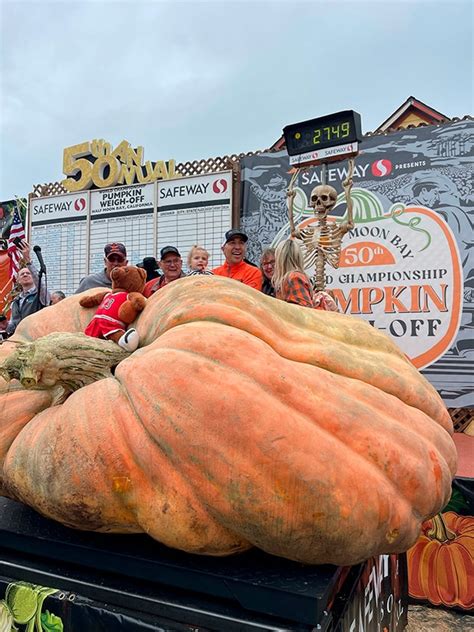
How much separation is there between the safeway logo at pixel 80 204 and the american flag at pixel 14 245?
0.77 meters

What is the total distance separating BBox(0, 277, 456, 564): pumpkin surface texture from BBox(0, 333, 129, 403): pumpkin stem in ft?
0.29

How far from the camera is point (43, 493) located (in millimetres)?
1233

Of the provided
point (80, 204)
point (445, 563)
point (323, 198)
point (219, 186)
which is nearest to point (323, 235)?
point (323, 198)

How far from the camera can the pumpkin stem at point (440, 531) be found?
2748 mm

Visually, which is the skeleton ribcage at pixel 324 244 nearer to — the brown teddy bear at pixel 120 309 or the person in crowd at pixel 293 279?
the person in crowd at pixel 293 279

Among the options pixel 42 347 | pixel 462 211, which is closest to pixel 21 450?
pixel 42 347

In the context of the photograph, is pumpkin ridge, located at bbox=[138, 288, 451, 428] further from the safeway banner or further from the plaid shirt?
the safeway banner

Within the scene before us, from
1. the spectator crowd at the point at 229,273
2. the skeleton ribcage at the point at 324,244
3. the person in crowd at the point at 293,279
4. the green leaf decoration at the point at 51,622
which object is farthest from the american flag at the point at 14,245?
the green leaf decoration at the point at 51,622

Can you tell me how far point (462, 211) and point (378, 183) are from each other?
0.86 metres

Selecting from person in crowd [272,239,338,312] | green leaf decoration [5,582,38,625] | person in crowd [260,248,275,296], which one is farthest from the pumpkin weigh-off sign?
green leaf decoration [5,582,38,625]

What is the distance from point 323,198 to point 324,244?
442 mm

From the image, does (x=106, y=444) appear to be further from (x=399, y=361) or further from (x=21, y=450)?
(x=399, y=361)

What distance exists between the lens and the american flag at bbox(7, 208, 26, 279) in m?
6.59

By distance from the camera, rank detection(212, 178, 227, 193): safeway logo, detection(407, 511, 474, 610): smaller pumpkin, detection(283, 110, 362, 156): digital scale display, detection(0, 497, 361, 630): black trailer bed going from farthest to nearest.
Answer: detection(212, 178, 227, 193): safeway logo < detection(283, 110, 362, 156): digital scale display < detection(407, 511, 474, 610): smaller pumpkin < detection(0, 497, 361, 630): black trailer bed
